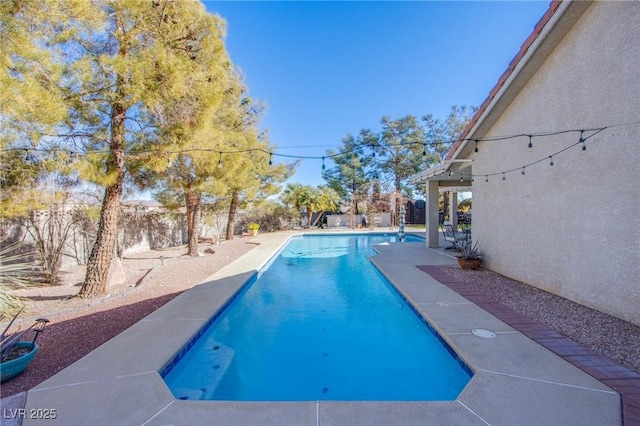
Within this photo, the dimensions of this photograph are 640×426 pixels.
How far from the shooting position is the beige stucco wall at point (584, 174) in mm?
4969

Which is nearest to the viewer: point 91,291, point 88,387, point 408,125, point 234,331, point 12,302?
point 88,387

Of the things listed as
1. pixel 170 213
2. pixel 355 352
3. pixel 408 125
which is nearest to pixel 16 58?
pixel 355 352

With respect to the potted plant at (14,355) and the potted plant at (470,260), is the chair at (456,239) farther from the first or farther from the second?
the potted plant at (14,355)

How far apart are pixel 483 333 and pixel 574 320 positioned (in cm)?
185

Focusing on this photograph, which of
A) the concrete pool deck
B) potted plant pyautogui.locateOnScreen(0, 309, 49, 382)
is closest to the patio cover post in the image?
the concrete pool deck

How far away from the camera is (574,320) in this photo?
5.18 m

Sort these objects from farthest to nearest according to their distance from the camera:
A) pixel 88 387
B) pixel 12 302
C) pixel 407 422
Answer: pixel 12 302, pixel 88 387, pixel 407 422

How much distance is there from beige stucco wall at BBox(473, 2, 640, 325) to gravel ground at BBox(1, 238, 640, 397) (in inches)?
18.0

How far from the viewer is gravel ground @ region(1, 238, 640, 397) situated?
13.7 ft

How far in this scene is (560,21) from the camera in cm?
601

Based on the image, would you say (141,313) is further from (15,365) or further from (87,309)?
(15,365)

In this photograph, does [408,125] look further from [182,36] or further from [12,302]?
[12,302]

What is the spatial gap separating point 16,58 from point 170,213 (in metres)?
12.6

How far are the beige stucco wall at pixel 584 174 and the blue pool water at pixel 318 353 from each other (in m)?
3.25
